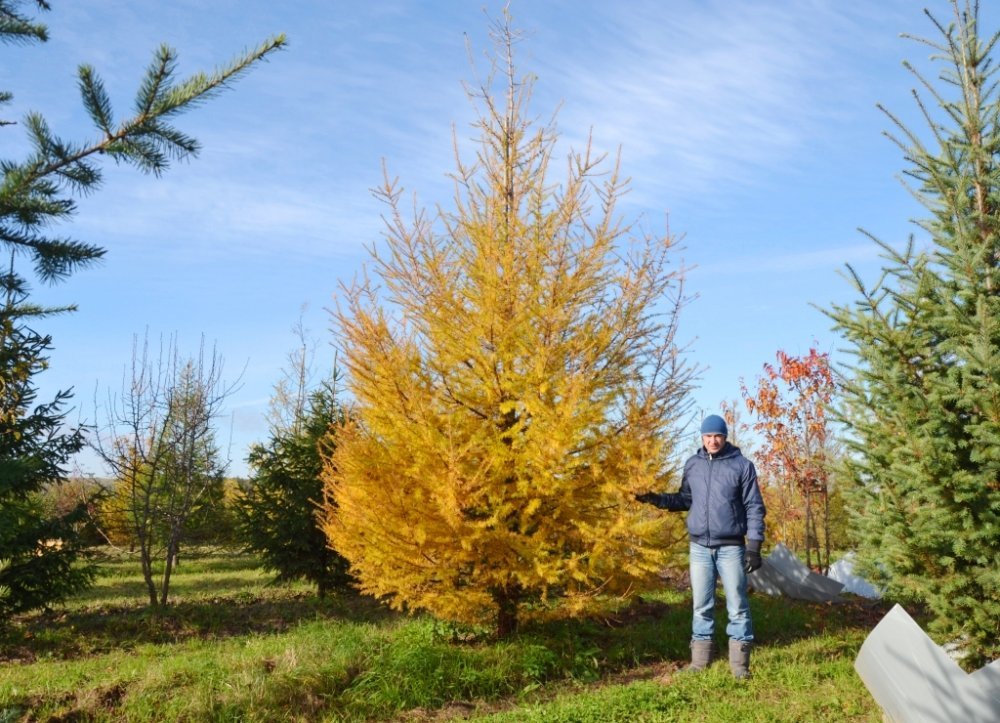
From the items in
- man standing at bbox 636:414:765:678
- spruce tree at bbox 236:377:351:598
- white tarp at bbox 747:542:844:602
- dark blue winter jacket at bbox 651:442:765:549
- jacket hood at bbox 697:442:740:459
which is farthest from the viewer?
spruce tree at bbox 236:377:351:598

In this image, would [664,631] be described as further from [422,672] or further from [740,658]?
[422,672]

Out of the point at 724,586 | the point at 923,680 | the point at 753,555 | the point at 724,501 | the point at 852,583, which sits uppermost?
the point at 724,501

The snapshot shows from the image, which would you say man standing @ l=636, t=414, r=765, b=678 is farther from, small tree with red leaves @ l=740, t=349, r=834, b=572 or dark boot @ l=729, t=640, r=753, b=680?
small tree with red leaves @ l=740, t=349, r=834, b=572

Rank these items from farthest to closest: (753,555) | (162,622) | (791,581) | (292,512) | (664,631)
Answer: (292,512) < (791,581) < (162,622) < (664,631) < (753,555)

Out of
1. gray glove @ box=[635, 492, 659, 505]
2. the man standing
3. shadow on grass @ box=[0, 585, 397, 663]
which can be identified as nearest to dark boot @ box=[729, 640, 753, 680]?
the man standing

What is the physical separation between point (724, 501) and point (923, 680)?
2.21 m

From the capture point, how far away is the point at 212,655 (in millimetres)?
7375

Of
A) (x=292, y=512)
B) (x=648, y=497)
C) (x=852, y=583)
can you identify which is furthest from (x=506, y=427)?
(x=852, y=583)

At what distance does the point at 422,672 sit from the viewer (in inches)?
246

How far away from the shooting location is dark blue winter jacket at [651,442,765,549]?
6.16 metres

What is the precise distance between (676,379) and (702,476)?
1.08 meters

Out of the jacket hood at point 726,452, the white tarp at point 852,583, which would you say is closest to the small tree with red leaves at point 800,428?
the white tarp at point 852,583

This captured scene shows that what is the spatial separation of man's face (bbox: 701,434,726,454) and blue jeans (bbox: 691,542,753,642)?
2.65ft

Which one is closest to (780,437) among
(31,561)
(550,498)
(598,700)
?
(550,498)
